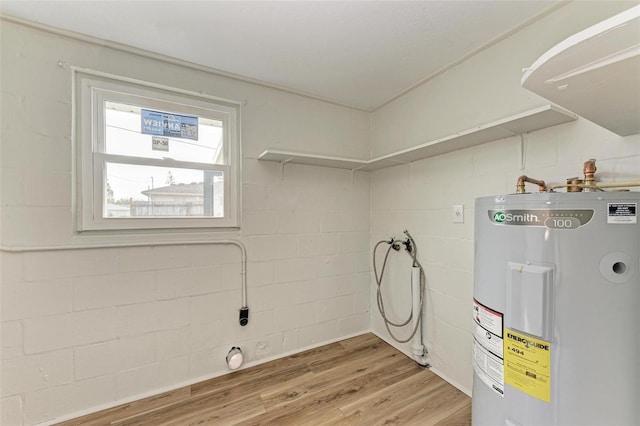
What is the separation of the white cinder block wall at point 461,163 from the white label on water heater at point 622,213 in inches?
22.7

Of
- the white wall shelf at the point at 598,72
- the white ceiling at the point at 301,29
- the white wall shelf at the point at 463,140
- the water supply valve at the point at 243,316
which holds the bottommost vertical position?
the water supply valve at the point at 243,316

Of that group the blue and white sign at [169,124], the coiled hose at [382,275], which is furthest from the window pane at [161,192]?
the coiled hose at [382,275]

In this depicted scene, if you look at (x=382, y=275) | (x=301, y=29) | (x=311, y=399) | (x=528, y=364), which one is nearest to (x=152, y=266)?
(x=311, y=399)

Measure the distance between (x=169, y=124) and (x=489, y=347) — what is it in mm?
2329

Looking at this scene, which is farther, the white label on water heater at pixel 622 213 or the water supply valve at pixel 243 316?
the water supply valve at pixel 243 316

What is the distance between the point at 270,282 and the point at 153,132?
1.46 meters

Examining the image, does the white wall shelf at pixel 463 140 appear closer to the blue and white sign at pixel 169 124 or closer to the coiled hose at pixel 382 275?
the blue and white sign at pixel 169 124

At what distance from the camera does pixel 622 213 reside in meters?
0.78

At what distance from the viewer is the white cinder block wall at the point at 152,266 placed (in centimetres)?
151

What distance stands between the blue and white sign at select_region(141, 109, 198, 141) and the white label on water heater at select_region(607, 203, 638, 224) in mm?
2295

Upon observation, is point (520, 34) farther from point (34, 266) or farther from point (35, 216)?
point (34, 266)

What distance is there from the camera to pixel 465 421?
5.09ft

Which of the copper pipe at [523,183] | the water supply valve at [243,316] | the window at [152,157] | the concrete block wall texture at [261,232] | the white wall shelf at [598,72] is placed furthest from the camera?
the water supply valve at [243,316]

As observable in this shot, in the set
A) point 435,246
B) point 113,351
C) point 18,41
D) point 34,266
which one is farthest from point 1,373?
point 435,246
